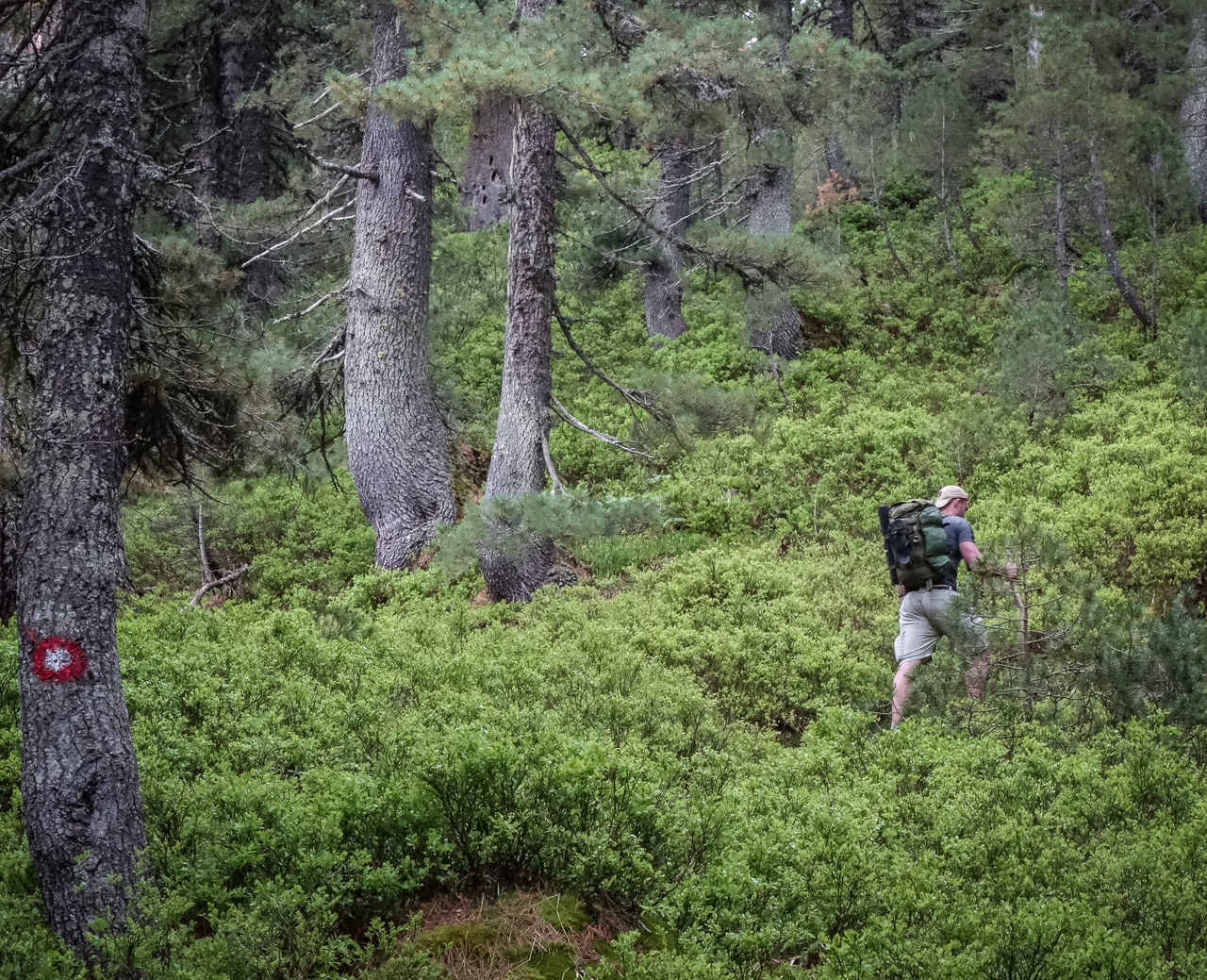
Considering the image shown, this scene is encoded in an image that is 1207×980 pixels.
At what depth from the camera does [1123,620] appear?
7.05 m

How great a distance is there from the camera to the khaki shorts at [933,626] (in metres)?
7.13

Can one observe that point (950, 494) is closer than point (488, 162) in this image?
Yes

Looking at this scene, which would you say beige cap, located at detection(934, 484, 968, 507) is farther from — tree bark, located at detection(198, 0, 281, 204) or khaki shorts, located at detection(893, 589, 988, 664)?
tree bark, located at detection(198, 0, 281, 204)

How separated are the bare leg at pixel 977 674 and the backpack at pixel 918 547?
613mm

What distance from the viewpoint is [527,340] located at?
32.8 feet

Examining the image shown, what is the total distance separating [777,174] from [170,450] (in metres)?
12.2

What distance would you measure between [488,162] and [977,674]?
48.5ft

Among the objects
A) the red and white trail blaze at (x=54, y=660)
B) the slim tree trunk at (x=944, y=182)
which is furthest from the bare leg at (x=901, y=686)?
the slim tree trunk at (x=944, y=182)

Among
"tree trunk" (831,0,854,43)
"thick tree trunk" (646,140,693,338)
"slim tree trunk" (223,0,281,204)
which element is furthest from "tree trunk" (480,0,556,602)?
"tree trunk" (831,0,854,43)

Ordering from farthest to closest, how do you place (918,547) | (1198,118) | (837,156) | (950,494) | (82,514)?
1. (837,156)
2. (1198,118)
3. (950,494)
4. (918,547)
5. (82,514)

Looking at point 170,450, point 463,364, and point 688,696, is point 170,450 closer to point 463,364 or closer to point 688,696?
point 688,696

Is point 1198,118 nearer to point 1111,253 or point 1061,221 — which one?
point 1061,221

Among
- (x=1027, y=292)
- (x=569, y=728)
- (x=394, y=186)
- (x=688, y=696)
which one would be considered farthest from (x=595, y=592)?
(x=1027, y=292)

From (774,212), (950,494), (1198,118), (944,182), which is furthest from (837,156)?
(950,494)
